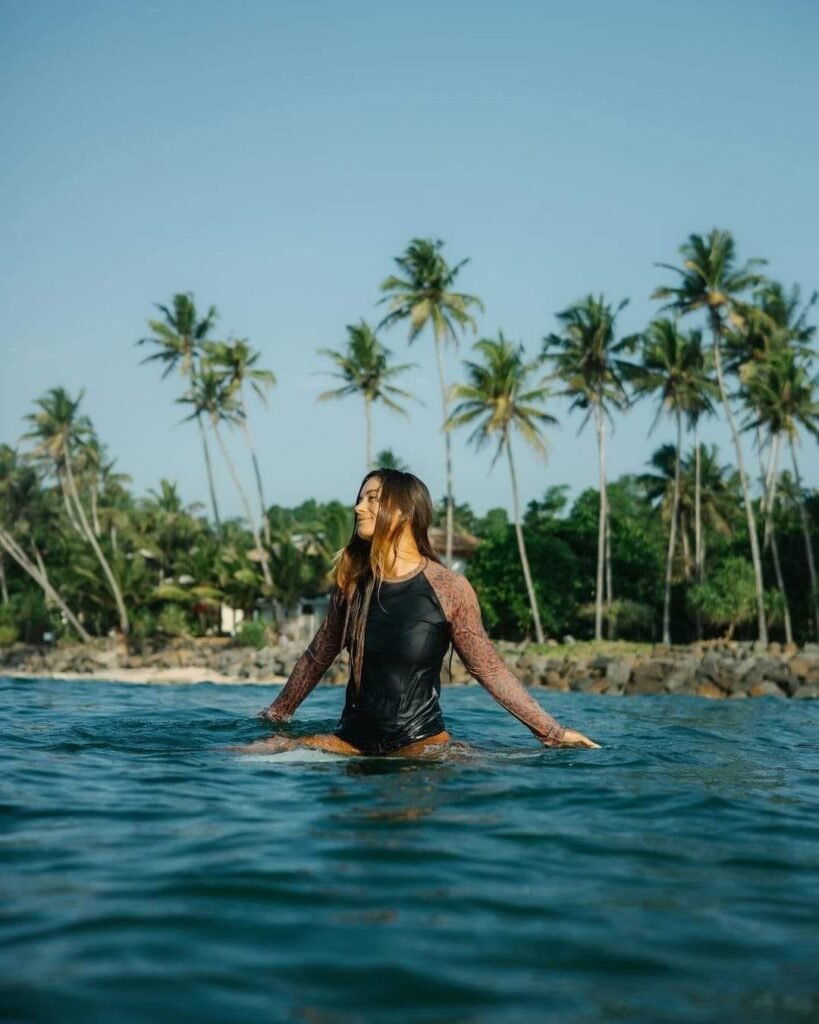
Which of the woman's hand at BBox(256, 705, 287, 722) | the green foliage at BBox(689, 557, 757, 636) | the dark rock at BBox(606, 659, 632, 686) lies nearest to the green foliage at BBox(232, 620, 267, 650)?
the green foliage at BBox(689, 557, 757, 636)

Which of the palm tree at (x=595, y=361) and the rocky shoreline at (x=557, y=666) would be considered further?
the palm tree at (x=595, y=361)

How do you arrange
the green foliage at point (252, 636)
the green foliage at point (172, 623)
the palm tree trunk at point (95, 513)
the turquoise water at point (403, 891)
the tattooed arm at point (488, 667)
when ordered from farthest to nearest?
the palm tree trunk at point (95, 513)
the green foliage at point (172, 623)
the green foliage at point (252, 636)
the tattooed arm at point (488, 667)
the turquoise water at point (403, 891)

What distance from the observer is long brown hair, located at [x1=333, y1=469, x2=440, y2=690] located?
16.9 feet

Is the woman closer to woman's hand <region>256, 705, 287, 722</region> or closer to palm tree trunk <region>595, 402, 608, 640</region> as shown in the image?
woman's hand <region>256, 705, 287, 722</region>

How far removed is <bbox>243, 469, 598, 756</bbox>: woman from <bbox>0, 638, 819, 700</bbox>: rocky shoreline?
18.3 metres

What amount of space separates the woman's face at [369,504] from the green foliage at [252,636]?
3954cm

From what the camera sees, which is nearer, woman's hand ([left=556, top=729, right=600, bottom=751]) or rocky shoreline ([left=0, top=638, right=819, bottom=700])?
woman's hand ([left=556, top=729, right=600, bottom=751])

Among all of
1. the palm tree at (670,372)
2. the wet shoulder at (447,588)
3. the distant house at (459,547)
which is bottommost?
the wet shoulder at (447,588)

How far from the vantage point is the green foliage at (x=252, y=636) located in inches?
1745

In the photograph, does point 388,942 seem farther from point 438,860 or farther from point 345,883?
point 438,860

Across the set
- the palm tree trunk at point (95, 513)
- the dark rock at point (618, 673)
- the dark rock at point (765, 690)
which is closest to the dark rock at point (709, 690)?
the dark rock at point (765, 690)

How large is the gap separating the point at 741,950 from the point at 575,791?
81.3 inches

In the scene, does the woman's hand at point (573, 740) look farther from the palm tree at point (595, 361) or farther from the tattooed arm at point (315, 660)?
the palm tree at point (595, 361)

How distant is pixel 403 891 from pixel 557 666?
2661 cm
